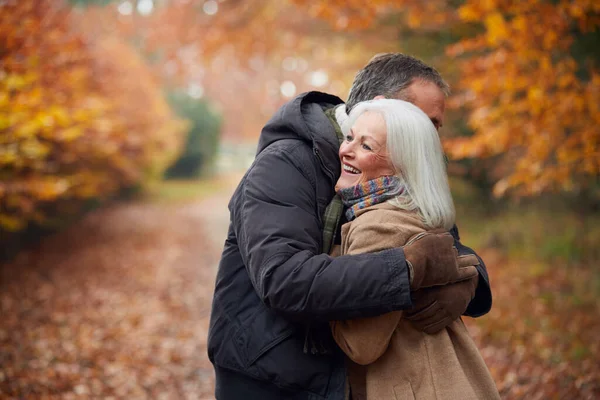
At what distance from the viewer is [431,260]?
5.65 ft

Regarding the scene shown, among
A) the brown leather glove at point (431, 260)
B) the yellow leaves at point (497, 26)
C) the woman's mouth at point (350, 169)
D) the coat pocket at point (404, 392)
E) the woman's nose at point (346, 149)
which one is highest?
the yellow leaves at point (497, 26)

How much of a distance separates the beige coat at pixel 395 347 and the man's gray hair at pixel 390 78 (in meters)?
0.48

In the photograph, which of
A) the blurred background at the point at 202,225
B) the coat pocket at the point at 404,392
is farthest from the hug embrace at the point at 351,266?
the blurred background at the point at 202,225

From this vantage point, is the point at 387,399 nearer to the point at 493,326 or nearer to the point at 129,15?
the point at 493,326

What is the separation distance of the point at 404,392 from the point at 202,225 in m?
13.0

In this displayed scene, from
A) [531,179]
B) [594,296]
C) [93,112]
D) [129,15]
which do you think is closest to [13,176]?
[93,112]

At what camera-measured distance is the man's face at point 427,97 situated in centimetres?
208

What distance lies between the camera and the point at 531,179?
5402 mm

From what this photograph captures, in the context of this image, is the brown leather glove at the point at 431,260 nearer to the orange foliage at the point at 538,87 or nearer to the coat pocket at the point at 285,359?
the coat pocket at the point at 285,359

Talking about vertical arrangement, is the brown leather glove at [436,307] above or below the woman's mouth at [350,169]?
below

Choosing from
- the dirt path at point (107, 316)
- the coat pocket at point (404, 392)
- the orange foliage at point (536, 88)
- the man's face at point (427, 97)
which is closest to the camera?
the coat pocket at point (404, 392)

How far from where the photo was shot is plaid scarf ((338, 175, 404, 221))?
1.87m

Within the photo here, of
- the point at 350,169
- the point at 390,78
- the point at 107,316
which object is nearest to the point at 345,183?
the point at 350,169

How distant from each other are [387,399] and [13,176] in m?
5.59
